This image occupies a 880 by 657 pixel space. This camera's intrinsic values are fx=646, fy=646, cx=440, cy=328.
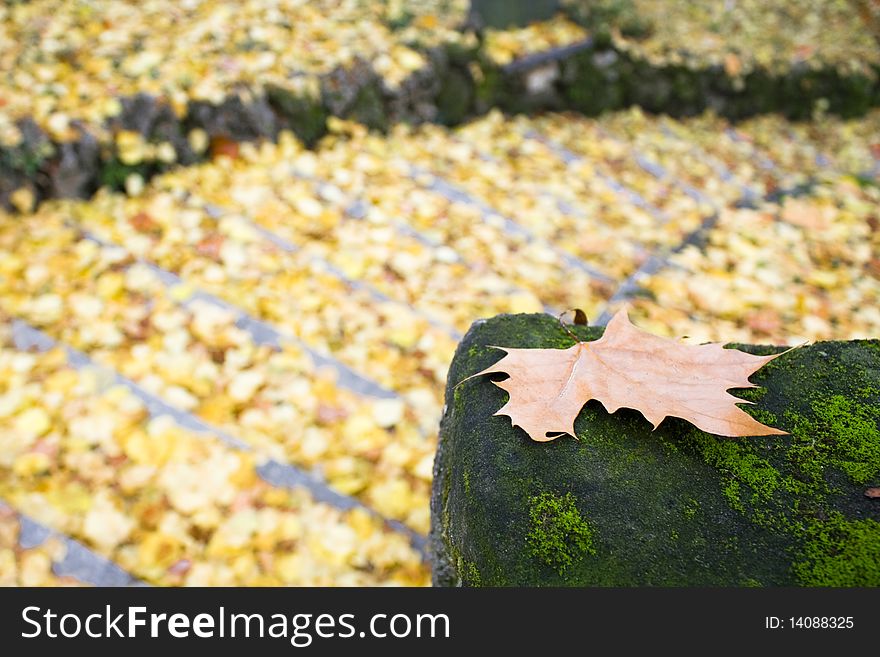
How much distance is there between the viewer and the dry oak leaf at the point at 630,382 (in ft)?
3.78

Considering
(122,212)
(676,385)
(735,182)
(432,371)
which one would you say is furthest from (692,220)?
(122,212)

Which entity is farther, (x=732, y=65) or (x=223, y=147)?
(x=732, y=65)

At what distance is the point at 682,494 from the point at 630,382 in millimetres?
226

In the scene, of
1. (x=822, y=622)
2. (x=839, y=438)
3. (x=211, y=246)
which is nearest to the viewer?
(x=822, y=622)

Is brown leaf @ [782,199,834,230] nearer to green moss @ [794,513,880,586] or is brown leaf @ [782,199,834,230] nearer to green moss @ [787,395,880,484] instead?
green moss @ [787,395,880,484]

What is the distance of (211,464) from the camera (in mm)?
2037

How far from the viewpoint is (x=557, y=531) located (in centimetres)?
105

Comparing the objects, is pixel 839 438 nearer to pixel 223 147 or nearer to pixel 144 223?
pixel 144 223

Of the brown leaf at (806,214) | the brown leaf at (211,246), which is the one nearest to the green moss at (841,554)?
the brown leaf at (211,246)

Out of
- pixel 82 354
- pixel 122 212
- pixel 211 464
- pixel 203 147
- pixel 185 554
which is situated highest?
pixel 203 147

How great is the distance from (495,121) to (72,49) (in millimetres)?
Answer: 2284

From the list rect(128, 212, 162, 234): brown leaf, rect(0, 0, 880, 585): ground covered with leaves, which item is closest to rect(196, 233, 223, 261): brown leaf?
rect(0, 0, 880, 585): ground covered with leaves

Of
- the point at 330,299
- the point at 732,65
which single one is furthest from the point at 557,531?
the point at 732,65

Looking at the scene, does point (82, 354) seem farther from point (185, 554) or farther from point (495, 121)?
point (495, 121)
